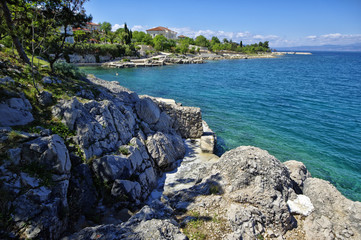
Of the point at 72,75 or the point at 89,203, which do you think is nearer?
the point at 89,203

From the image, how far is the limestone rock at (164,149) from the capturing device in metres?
14.2

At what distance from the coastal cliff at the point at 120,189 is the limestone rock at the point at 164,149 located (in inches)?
12.5

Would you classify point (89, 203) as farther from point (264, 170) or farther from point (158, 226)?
point (264, 170)

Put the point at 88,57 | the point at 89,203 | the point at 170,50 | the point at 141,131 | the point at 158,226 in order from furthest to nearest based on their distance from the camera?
the point at 170,50 < the point at 88,57 < the point at 141,131 < the point at 89,203 < the point at 158,226

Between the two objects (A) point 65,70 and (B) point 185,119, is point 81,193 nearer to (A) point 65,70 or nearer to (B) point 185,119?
(B) point 185,119

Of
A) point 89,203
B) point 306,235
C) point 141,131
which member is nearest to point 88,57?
point 141,131

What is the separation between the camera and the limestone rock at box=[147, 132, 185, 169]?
1424 cm

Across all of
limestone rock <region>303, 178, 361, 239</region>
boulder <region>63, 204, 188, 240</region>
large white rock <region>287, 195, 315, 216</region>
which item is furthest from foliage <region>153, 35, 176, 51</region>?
boulder <region>63, 204, 188, 240</region>

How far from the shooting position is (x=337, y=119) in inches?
1082

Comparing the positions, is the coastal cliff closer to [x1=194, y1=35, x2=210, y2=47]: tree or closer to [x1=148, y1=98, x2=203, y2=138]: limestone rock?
[x1=148, y1=98, x2=203, y2=138]: limestone rock

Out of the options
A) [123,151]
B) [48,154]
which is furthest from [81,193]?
[123,151]

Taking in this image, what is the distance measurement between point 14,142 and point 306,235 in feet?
42.6

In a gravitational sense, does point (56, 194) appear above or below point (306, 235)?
above

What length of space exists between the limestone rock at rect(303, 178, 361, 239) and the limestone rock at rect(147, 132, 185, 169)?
30.4 feet
